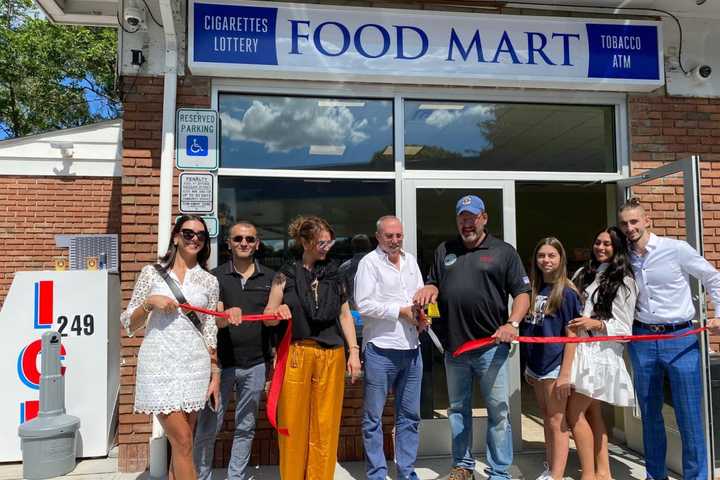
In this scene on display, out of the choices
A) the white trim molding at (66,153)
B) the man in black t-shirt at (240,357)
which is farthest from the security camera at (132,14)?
the white trim molding at (66,153)

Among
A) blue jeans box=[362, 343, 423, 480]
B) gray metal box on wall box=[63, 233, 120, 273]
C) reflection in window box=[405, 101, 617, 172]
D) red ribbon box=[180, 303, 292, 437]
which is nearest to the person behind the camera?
red ribbon box=[180, 303, 292, 437]

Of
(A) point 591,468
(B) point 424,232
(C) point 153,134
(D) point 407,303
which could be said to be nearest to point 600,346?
(A) point 591,468

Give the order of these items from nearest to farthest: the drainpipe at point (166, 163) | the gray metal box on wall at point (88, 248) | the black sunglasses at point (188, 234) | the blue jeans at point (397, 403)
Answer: the black sunglasses at point (188, 234)
the blue jeans at point (397, 403)
the drainpipe at point (166, 163)
the gray metal box on wall at point (88, 248)

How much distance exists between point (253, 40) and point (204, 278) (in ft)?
7.11

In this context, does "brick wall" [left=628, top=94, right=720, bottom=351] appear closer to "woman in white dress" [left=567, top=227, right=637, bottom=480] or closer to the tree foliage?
"woman in white dress" [left=567, top=227, right=637, bottom=480]

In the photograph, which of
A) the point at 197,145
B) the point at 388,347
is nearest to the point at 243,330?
the point at 388,347

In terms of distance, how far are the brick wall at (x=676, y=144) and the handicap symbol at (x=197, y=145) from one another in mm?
3685

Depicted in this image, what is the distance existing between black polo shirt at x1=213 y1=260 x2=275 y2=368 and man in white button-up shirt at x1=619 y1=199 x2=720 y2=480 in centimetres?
243

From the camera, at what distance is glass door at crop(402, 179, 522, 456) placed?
4.41 metres

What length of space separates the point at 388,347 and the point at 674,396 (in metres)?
1.96

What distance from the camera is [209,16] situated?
4.16 meters

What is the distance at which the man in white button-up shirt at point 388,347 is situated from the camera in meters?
3.34

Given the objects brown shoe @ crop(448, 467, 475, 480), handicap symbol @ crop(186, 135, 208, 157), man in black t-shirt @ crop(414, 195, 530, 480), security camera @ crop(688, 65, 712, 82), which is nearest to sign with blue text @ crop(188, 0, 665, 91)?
security camera @ crop(688, 65, 712, 82)

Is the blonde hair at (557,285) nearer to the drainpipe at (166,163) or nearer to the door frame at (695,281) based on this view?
the door frame at (695,281)
